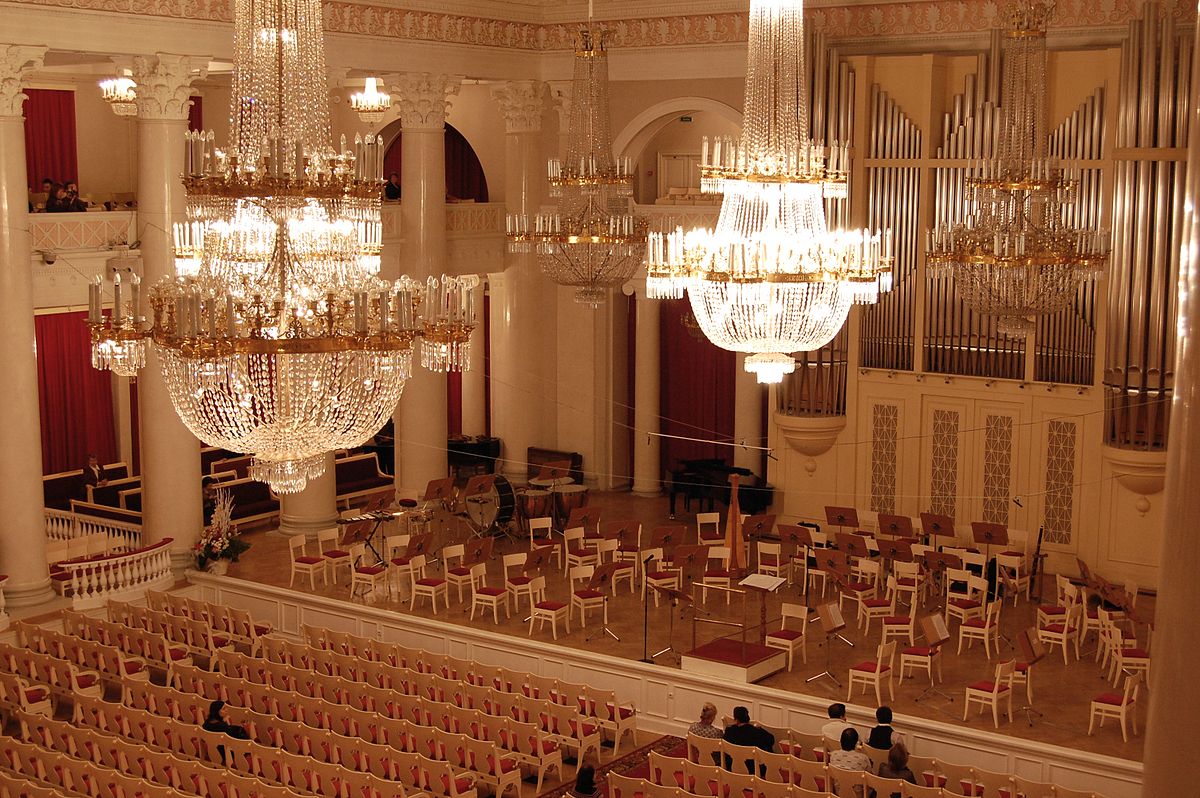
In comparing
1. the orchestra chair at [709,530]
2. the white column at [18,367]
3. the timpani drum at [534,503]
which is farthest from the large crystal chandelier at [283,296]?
the timpani drum at [534,503]

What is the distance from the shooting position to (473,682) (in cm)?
1348

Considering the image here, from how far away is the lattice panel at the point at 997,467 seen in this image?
1877 cm

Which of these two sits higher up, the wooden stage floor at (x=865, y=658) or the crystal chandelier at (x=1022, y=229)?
the crystal chandelier at (x=1022, y=229)

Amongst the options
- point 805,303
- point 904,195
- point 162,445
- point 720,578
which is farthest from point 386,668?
point 904,195

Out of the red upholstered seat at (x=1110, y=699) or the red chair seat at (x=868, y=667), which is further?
the red chair seat at (x=868, y=667)

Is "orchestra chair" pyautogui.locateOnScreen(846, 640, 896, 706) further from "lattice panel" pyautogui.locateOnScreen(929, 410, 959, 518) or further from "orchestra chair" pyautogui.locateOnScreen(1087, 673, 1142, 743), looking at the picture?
"lattice panel" pyautogui.locateOnScreen(929, 410, 959, 518)

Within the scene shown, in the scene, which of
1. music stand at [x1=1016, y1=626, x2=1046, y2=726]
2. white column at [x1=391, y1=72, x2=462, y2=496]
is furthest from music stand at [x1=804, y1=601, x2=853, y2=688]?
white column at [x1=391, y1=72, x2=462, y2=496]

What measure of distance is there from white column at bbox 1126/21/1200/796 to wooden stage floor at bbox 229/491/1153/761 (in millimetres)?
11435

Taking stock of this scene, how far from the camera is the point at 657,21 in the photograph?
2145 cm

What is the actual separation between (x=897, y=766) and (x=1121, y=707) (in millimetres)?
2743

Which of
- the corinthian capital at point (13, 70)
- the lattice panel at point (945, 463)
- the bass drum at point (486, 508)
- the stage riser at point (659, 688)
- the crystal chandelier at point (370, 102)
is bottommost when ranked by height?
the stage riser at point (659, 688)

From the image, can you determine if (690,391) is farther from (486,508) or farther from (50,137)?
(50,137)

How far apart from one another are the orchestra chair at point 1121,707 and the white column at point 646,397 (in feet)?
35.0

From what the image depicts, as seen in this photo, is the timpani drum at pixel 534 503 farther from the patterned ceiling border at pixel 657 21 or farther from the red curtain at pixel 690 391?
the patterned ceiling border at pixel 657 21
